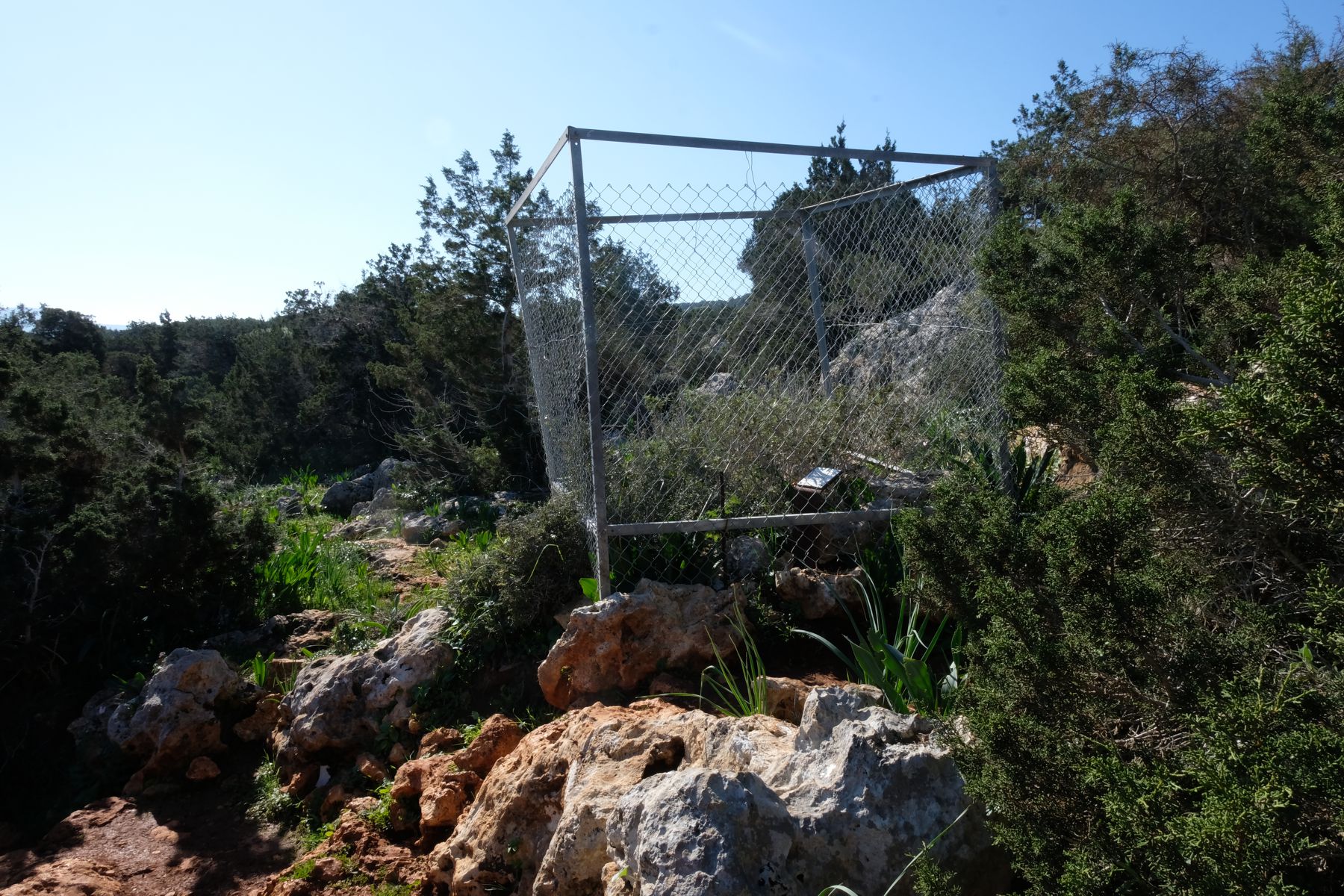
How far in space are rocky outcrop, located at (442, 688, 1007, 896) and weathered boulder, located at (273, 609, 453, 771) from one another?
139 centimetres

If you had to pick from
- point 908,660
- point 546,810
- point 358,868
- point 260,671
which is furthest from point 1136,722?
point 260,671

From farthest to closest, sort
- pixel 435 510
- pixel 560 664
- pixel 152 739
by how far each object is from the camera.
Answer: pixel 435 510, pixel 152 739, pixel 560 664

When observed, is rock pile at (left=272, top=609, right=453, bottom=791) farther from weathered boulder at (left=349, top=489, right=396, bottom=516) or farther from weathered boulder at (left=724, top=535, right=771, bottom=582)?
weathered boulder at (left=349, top=489, right=396, bottom=516)

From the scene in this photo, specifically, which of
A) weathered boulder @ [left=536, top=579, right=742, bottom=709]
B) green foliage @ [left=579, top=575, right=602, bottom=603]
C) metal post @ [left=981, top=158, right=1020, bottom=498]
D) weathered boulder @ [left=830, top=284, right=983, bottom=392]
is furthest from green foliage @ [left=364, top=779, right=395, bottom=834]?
metal post @ [left=981, top=158, right=1020, bottom=498]

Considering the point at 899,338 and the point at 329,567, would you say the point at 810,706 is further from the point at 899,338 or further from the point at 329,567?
the point at 329,567

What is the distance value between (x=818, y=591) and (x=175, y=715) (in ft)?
10.6

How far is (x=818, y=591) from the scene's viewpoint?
144 inches

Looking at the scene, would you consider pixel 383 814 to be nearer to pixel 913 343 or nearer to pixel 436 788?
pixel 436 788

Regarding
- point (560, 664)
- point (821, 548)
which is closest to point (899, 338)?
point (821, 548)

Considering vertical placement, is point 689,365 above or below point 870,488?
above

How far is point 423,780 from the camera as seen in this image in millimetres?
3316

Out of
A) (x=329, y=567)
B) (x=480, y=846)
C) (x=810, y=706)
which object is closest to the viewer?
(x=810, y=706)

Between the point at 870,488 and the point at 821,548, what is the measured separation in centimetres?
38

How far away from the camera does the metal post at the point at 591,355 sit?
3.30 meters
